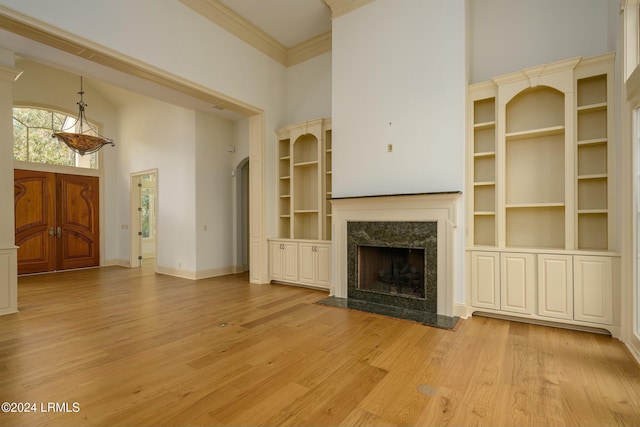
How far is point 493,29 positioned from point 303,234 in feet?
14.3

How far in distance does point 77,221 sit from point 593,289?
10070 mm

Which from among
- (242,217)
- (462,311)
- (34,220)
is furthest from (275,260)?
(34,220)

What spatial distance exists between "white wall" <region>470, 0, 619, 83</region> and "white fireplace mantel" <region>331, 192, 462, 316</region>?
190 centimetres

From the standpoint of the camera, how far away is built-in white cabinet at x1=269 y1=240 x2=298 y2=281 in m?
5.47

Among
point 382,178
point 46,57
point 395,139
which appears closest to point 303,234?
point 382,178

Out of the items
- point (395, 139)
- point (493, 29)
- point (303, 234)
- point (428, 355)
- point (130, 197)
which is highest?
point (493, 29)

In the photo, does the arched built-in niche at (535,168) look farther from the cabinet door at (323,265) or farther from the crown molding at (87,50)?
the crown molding at (87,50)

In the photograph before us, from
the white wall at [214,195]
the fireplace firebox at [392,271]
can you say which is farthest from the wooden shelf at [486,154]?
the white wall at [214,195]

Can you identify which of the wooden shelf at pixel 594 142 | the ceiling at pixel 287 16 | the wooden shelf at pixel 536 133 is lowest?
the wooden shelf at pixel 594 142

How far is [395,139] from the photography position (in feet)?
13.8

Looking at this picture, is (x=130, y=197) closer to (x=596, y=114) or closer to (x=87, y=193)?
(x=87, y=193)

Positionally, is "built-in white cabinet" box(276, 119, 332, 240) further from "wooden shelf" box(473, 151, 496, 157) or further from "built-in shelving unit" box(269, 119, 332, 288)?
"wooden shelf" box(473, 151, 496, 157)

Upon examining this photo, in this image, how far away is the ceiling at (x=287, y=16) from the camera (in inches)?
188

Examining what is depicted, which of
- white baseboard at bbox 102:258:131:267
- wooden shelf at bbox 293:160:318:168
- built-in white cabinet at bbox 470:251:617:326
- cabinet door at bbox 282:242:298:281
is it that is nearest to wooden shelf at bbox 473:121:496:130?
built-in white cabinet at bbox 470:251:617:326
